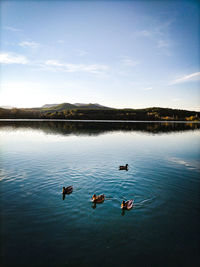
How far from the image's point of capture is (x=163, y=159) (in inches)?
1118

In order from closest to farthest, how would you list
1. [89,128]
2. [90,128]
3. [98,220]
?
[98,220], [89,128], [90,128]

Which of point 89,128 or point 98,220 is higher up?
point 89,128

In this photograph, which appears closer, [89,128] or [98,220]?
[98,220]

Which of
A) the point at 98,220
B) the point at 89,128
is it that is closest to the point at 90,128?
the point at 89,128

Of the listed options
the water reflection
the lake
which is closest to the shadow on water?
the water reflection

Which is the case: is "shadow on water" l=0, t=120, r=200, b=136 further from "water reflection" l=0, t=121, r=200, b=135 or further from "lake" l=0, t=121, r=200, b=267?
"lake" l=0, t=121, r=200, b=267

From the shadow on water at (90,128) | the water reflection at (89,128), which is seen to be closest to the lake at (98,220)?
the shadow on water at (90,128)

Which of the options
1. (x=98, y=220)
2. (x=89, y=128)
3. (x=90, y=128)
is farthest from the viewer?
(x=90, y=128)

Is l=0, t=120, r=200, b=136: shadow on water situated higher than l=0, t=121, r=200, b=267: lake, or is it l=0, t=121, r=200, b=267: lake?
l=0, t=120, r=200, b=136: shadow on water

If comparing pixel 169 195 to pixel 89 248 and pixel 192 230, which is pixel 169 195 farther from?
pixel 89 248

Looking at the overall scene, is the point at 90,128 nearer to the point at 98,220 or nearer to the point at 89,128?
the point at 89,128

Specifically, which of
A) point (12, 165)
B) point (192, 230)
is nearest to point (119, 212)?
point (192, 230)

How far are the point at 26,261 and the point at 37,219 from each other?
3.22 metres

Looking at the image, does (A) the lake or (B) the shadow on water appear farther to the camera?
(B) the shadow on water
